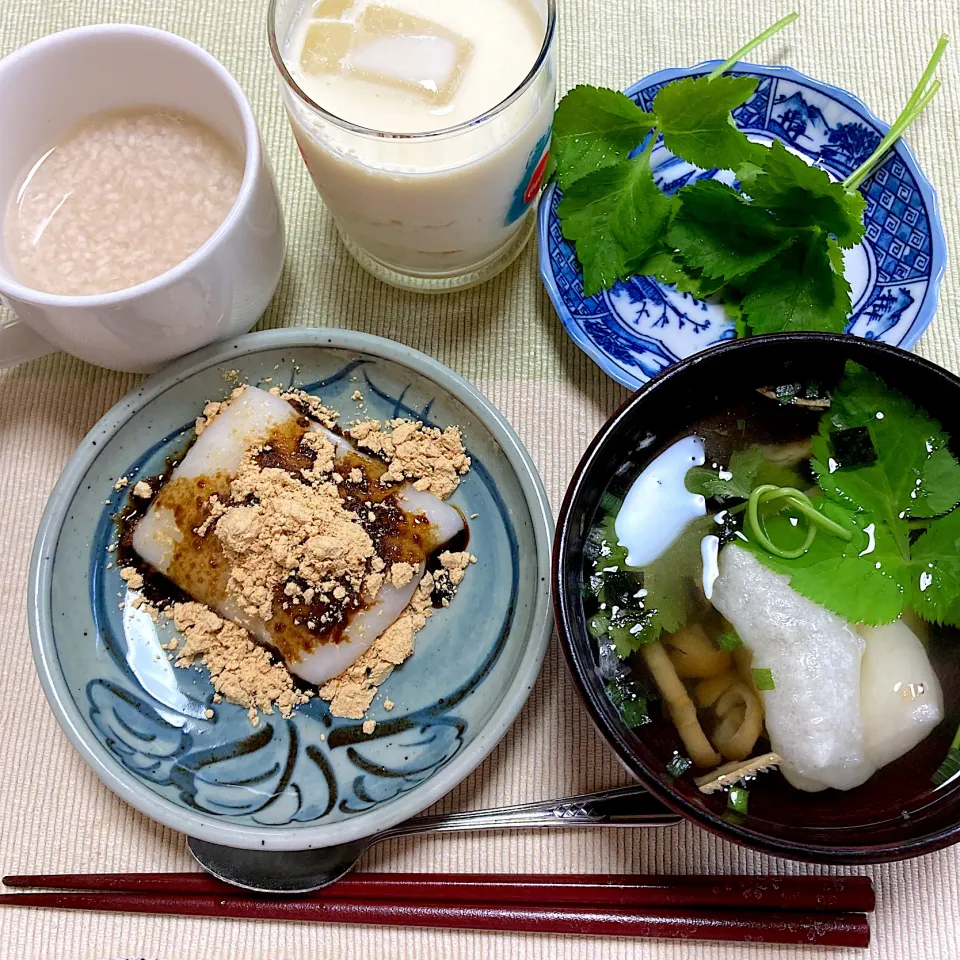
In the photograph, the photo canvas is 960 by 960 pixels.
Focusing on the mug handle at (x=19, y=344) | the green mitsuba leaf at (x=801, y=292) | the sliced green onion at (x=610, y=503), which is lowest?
the mug handle at (x=19, y=344)

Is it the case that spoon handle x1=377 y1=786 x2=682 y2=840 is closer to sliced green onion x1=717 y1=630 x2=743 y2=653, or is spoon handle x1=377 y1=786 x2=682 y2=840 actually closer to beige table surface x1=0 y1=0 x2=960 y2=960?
beige table surface x1=0 y1=0 x2=960 y2=960

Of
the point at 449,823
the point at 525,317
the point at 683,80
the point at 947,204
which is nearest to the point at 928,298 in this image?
the point at 947,204

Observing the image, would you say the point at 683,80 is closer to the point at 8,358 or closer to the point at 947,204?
the point at 947,204

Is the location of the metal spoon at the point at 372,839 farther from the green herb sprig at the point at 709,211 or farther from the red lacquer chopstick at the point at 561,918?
the green herb sprig at the point at 709,211

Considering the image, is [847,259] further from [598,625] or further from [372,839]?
[372,839]

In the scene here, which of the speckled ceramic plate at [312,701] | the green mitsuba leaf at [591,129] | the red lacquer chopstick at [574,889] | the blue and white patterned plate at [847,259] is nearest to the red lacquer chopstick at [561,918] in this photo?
the red lacquer chopstick at [574,889]

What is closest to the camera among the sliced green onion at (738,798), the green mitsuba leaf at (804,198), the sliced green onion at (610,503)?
the sliced green onion at (738,798)

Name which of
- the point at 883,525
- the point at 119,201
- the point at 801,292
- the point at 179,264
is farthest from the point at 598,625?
the point at 119,201
